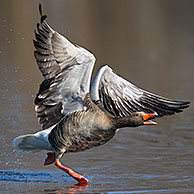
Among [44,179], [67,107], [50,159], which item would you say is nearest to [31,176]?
[44,179]

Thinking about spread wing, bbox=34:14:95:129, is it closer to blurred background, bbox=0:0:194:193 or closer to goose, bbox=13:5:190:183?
goose, bbox=13:5:190:183

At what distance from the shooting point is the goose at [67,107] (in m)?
8.74

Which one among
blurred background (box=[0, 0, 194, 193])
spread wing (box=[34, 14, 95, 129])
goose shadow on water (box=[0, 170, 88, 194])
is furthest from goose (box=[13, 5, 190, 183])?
blurred background (box=[0, 0, 194, 193])

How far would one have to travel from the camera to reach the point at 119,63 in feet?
68.4

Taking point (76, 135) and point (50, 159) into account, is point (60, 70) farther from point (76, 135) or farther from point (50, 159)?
point (50, 159)

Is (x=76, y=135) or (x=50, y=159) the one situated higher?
(x=76, y=135)

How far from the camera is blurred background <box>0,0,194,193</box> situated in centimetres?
964

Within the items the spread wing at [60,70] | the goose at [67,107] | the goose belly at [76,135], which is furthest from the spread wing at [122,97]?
the goose belly at [76,135]

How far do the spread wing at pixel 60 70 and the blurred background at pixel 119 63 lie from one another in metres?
0.98

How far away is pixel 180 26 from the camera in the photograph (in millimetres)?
32312

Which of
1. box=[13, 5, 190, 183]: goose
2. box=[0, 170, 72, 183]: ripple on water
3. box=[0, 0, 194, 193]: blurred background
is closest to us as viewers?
box=[0, 170, 72, 183]: ripple on water

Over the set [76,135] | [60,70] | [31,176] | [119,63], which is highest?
[60,70]

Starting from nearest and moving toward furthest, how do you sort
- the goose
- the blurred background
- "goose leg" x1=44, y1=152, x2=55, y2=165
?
the goose
"goose leg" x1=44, y1=152, x2=55, y2=165
the blurred background

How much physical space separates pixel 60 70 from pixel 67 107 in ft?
1.99
